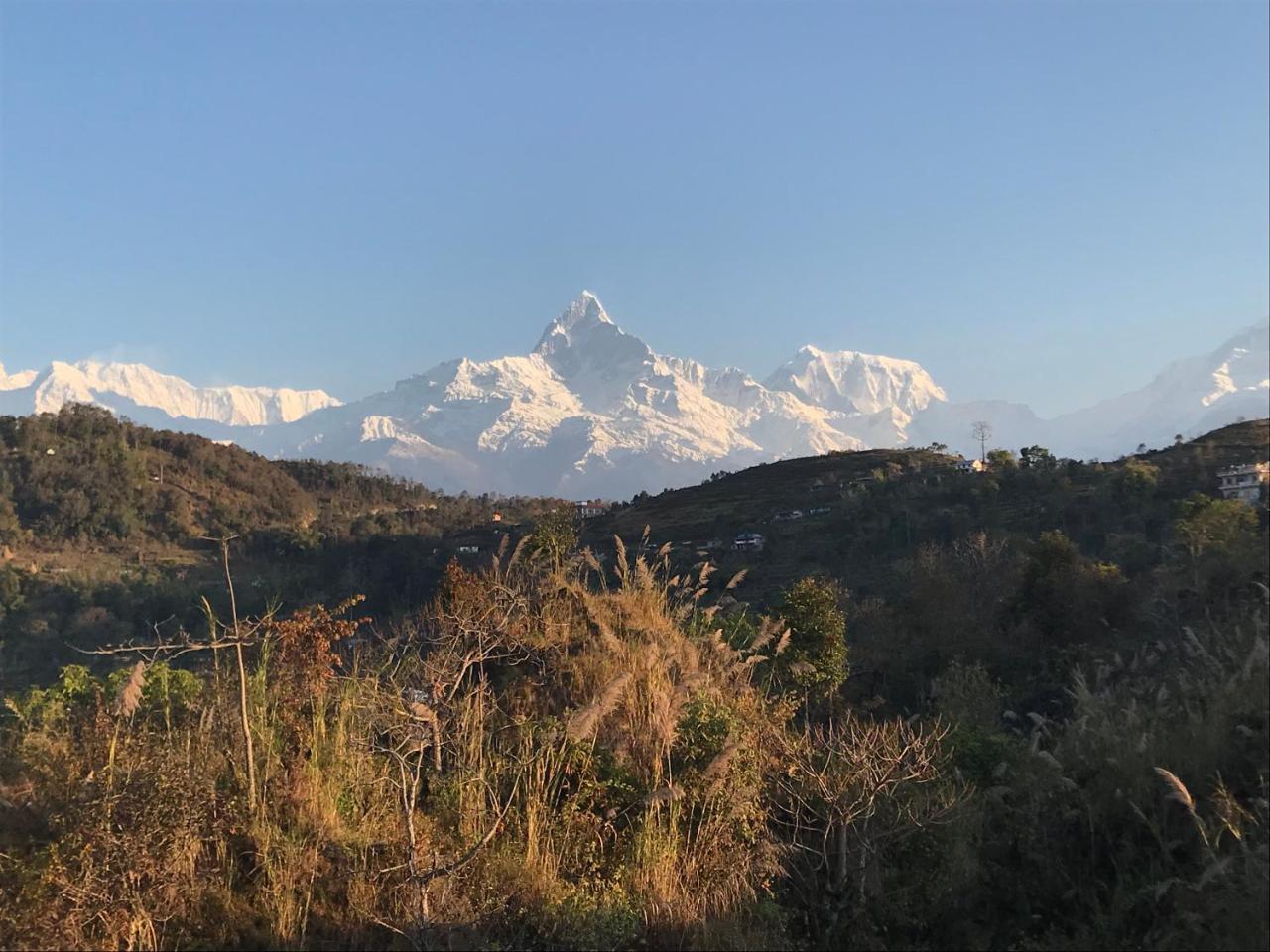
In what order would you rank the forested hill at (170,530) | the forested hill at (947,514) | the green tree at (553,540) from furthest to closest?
1. the forested hill at (170,530)
2. the forested hill at (947,514)
3. the green tree at (553,540)

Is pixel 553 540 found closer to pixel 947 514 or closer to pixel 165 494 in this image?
pixel 947 514

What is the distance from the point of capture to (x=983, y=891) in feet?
14.6

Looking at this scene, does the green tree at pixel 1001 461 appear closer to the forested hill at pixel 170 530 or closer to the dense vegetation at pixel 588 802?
the forested hill at pixel 170 530

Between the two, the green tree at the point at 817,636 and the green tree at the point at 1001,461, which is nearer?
the green tree at the point at 817,636

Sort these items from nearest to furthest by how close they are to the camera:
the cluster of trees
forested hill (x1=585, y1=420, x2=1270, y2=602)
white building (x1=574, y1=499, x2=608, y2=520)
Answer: the cluster of trees, forested hill (x1=585, y1=420, x2=1270, y2=602), white building (x1=574, y1=499, x2=608, y2=520)

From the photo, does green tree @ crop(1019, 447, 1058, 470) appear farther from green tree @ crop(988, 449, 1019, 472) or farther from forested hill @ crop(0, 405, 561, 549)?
forested hill @ crop(0, 405, 561, 549)

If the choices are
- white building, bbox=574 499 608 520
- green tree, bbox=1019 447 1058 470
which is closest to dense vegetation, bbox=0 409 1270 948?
green tree, bbox=1019 447 1058 470

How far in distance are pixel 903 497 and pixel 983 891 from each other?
36.6m

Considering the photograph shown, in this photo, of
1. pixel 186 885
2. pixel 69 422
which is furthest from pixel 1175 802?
pixel 69 422

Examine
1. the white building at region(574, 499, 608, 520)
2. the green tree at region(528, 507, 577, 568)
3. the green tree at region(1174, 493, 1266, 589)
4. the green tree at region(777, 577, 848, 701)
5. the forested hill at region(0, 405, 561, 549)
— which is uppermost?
the forested hill at region(0, 405, 561, 549)

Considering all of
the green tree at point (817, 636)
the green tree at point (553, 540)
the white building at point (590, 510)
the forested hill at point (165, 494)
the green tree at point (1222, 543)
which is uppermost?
the forested hill at point (165, 494)

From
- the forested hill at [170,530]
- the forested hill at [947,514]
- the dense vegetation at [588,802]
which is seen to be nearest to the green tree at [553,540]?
the dense vegetation at [588,802]

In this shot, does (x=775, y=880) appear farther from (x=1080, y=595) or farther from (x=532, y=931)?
(x=1080, y=595)

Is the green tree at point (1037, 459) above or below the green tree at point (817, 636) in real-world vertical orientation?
above
